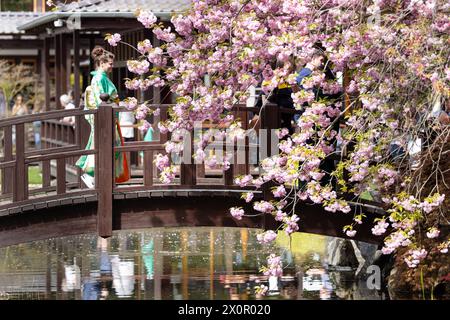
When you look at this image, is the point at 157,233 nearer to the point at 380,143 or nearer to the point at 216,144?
the point at 216,144

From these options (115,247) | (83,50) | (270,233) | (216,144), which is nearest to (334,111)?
(270,233)

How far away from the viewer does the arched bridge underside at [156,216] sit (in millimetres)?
13258

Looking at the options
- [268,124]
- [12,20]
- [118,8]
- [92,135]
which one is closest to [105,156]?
[92,135]

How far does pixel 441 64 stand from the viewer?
9992 mm

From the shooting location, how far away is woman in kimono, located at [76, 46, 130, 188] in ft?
44.6

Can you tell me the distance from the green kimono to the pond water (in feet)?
4.91

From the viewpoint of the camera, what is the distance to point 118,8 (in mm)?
19938

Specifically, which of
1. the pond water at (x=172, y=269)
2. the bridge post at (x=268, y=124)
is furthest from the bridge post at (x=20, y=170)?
the bridge post at (x=268, y=124)

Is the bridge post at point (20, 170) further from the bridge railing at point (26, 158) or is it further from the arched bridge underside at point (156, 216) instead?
the arched bridge underside at point (156, 216)

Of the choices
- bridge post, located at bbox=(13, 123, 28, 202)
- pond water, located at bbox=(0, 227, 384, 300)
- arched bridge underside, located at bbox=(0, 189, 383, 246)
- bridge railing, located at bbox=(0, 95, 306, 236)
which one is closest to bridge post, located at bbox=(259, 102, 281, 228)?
bridge railing, located at bbox=(0, 95, 306, 236)

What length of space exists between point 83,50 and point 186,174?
19.4m

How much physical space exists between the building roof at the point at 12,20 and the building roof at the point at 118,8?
12.7 metres

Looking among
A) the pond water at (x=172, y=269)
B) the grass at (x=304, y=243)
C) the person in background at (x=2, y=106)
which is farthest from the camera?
the person in background at (x=2, y=106)

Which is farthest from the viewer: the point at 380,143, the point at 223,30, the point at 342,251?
the point at 342,251
